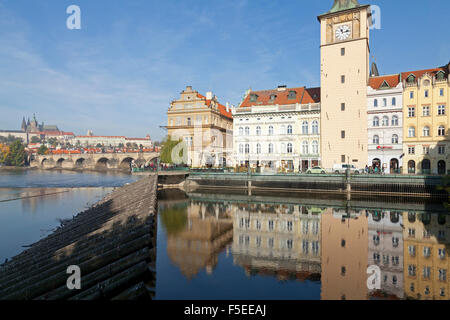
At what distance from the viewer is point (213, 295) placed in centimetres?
1128

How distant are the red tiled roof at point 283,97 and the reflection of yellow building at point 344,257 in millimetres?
29560

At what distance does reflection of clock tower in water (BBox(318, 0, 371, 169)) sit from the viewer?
44.1 metres

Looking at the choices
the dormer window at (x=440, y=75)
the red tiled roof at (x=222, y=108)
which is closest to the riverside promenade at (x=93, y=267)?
the dormer window at (x=440, y=75)

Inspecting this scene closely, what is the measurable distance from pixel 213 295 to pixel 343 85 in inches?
1674

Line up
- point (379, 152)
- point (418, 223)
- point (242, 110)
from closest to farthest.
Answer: point (418, 223), point (379, 152), point (242, 110)

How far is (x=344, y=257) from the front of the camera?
603 inches

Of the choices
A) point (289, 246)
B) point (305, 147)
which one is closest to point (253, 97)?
point (305, 147)

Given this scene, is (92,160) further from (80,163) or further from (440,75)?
(440,75)

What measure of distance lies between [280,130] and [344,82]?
12.4 m

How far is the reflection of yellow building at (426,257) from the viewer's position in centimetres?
1152
